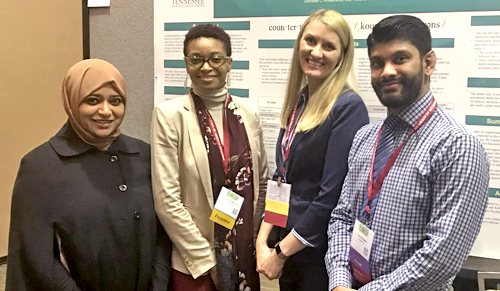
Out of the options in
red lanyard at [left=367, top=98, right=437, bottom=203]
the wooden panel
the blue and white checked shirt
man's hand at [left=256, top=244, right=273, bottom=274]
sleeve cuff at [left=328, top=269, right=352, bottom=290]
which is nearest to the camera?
the blue and white checked shirt

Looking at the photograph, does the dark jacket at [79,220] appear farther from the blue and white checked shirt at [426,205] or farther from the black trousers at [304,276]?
the blue and white checked shirt at [426,205]

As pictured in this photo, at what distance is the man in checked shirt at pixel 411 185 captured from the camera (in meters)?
1.23

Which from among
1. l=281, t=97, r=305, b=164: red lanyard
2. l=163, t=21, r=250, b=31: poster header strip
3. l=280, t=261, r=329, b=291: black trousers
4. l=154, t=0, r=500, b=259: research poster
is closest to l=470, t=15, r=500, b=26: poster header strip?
l=154, t=0, r=500, b=259: research poster

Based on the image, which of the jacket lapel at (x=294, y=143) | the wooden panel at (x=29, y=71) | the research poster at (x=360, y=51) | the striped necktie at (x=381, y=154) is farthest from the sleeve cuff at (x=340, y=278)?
the wooden panel at (x=29, y=71)

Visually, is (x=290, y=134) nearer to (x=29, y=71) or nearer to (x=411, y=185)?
(x=411, y=185)

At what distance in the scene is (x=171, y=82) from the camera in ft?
8.43

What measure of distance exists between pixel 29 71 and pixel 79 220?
2.60m

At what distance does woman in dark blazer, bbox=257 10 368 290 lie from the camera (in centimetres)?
166

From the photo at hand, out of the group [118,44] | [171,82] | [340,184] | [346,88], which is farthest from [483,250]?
[118,44]

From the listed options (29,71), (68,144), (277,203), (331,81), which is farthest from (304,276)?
(29,71)

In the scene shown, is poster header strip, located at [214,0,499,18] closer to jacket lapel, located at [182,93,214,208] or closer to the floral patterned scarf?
the floral patterned scarf

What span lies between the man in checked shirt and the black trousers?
228 mm

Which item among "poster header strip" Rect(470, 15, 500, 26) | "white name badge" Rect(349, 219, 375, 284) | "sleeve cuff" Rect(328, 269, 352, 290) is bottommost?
"sleeve cuff" Rect(328, 269, 352, 290)

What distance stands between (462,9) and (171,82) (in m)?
1.59
